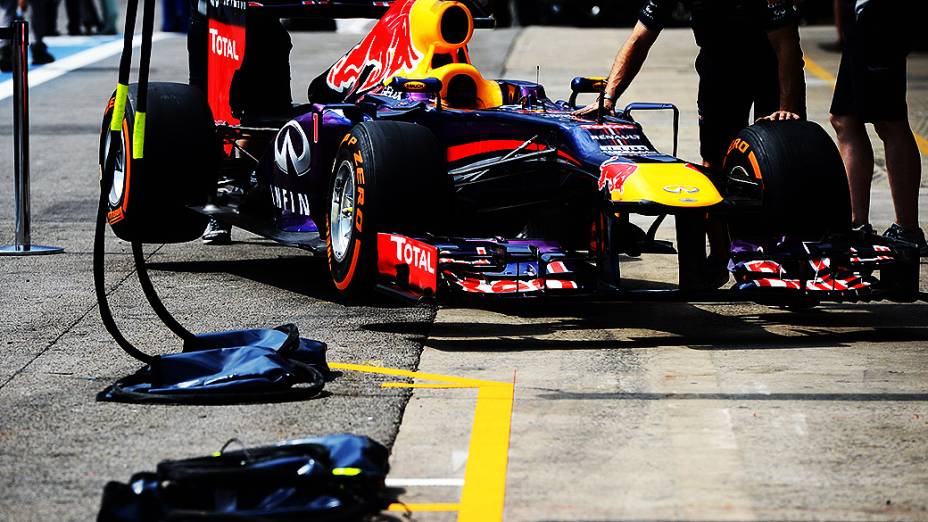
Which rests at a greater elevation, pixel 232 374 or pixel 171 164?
pixel 171 164

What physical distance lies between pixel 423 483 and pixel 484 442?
49 cm

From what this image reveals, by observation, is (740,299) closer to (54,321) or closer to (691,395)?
(691,395)

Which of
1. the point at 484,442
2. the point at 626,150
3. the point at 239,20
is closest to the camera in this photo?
the point at 484,442

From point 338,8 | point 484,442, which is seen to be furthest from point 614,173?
point 338,8

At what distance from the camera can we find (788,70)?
7.75 m

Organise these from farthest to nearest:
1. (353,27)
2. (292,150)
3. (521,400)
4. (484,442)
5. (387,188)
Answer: (353,27)
(292,150)
(387,188)
(521,400)
(484,442)

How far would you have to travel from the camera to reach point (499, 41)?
23156 millimetres

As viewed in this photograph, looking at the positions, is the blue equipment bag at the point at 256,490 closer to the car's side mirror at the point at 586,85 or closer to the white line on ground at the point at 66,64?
the car's side mirror at the point at 586,85

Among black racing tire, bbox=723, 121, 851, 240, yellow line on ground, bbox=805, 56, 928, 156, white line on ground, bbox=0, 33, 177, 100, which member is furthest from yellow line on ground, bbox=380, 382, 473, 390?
yellow line on ground, bbox=805, 56, 928, 156

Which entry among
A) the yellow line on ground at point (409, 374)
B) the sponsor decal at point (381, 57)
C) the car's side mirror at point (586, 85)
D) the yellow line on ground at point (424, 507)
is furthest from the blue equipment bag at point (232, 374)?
the sponsor decal at point (381, 57)

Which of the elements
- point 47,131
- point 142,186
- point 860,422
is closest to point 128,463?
point 860,422

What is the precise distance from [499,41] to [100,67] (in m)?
5.97

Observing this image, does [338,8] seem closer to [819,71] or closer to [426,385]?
[426,385]

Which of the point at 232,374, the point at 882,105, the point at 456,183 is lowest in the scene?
the point at 232,374
